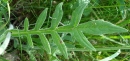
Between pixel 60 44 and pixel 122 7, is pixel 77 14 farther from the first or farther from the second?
pixel 122 7

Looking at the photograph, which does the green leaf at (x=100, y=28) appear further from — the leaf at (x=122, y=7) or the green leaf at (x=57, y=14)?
the leaf at (x=122, y=7)

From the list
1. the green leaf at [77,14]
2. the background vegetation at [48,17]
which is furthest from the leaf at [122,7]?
the green leaf at [77,14]

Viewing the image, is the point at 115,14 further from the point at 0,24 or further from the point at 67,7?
the point at 0,24

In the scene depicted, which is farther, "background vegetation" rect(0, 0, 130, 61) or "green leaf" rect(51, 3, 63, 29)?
"background vegetation" rect(0, 0, 130, 61)

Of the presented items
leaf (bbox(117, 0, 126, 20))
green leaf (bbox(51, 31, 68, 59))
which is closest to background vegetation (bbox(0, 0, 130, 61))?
leaf (bbox(117, 0, 126, 20))

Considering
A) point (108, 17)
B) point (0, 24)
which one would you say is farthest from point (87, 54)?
point (0, 24)

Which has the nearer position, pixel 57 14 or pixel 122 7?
pixel 57 14

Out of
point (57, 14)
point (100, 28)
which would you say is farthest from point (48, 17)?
point (100, 28)

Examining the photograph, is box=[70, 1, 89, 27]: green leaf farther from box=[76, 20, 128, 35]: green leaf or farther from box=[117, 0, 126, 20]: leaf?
box=[117, 0, 126, 20]: leaf

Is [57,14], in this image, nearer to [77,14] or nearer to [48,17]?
[77,14]

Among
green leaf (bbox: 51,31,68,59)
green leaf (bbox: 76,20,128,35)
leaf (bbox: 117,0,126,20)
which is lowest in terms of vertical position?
green leaf (bbox: 51,31,68,59)
